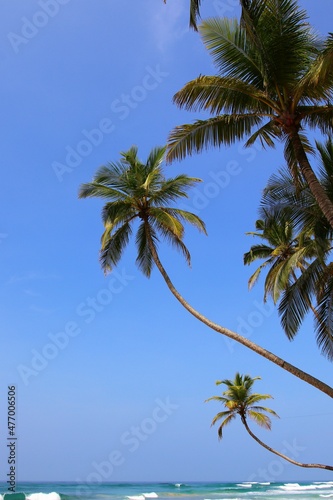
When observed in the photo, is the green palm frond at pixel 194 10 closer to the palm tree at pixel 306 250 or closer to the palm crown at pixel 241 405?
the palm tree at pixel 306 250

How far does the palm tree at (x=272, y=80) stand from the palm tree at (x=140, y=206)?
16.0ft

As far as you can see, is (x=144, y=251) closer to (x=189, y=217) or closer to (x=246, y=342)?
(x=189, y=217)

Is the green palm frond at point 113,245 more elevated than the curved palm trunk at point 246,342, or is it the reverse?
the green palm frond at point 113,245

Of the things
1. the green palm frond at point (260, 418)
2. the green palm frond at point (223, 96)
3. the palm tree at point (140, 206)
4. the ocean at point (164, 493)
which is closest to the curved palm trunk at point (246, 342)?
the palm tree at point (140, 206)

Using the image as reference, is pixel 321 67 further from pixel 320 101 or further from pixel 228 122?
pixel 228 122

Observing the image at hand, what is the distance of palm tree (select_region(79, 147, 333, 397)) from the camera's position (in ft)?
51.1

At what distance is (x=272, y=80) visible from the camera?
10086mm

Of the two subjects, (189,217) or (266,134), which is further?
(189,217)

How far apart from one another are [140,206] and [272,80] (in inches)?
255

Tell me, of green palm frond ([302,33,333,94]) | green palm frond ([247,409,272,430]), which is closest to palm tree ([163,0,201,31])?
green palm frond ([302,33,333,94])

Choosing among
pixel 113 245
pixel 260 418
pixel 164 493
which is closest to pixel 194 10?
pixel 113 245

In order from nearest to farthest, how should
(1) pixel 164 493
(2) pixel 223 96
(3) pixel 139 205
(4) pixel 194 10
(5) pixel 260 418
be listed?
1. (4) pixel 194 10
2. (2) pixel 223 96
3. (3) pixel 139 205
4. (5) pixel 260 418
5. (1) pixel 164 493

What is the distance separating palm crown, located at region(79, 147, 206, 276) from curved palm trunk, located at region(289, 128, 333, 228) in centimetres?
577

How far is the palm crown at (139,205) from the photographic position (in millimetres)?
15577
